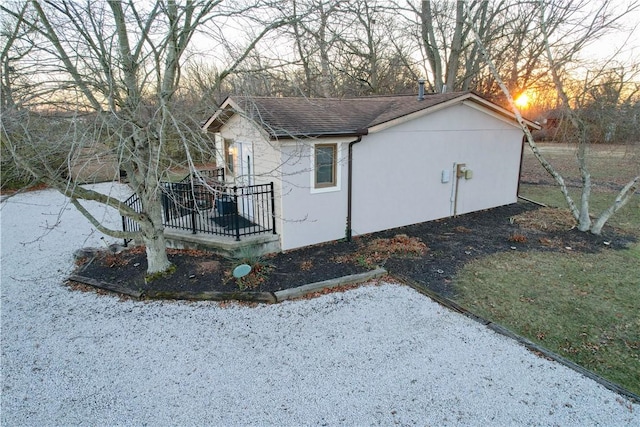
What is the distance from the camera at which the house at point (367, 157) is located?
7.33 metres

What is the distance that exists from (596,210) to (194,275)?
11.9 m

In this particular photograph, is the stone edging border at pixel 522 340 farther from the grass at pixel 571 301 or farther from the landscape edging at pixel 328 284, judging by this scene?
the landscape edging at pixel 328 284

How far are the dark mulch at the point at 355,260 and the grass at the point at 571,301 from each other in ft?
1.39

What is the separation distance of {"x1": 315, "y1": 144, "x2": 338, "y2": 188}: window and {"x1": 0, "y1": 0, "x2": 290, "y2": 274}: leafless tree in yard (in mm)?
2641

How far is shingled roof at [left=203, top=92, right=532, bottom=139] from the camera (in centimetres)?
695

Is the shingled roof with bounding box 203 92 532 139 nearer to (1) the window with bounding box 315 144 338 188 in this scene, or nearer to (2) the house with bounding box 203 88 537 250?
(2) the house with bounding box 203 88 537 250

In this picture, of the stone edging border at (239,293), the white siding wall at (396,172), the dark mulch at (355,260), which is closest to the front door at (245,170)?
the white siding wall at (396,172)

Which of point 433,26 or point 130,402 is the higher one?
point 433,26

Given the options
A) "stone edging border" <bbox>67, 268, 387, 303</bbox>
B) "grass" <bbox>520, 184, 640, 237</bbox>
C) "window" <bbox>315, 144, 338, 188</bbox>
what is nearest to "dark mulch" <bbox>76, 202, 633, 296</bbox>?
"stone edging border" <bbox>67, 268, 387, 303</bbox>

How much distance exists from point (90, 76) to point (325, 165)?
171 inches

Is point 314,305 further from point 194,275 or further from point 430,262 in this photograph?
point 430,262

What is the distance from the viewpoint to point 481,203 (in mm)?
10898

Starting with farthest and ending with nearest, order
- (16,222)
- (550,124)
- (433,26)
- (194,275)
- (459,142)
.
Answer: (550,124) < (433,26) < (16,222) < (459,142) < (194,275)

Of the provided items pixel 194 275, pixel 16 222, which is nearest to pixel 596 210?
pixel 194 275
